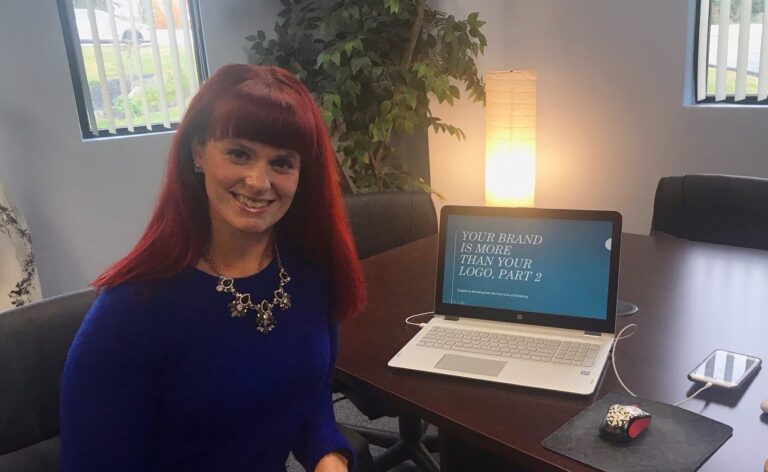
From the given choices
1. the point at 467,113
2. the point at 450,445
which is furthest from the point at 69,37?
the point at 450,445

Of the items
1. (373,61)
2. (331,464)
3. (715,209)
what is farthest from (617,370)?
(373,61)

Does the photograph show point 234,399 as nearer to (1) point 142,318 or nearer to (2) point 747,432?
(1) point 142,318

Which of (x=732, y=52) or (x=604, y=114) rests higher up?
(x=732, y=52)

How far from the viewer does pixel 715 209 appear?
2021 mm

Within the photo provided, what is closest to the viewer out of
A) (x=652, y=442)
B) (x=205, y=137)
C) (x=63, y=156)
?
(x=652, y=442)

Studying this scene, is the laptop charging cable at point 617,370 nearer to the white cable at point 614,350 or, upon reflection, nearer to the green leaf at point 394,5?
the white cable at point 614,350

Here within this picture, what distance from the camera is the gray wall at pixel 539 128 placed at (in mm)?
2512

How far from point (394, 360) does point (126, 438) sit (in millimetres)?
491

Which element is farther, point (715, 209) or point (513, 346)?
point (715, 209)

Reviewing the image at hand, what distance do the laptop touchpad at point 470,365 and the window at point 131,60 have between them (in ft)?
7.07

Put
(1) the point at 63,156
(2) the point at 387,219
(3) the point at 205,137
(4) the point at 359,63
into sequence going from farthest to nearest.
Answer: (4) the point at 359,63, (1) the point at 63,156, (2) the point at 387,219, (3) the point at 205,137

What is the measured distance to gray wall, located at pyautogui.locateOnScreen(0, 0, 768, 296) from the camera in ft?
8.24

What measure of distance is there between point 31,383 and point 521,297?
90 cm

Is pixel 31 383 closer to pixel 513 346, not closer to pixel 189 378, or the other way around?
pixel 189 378
